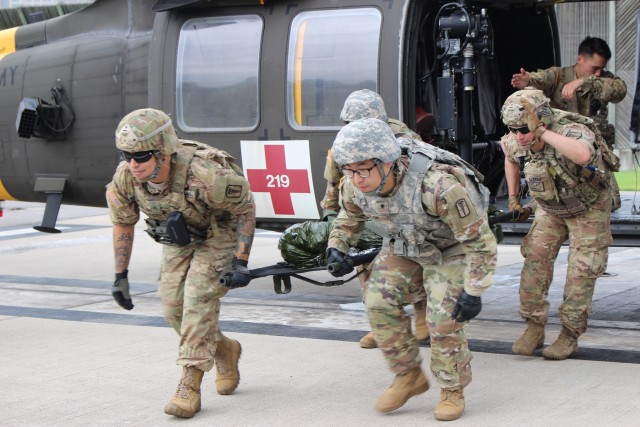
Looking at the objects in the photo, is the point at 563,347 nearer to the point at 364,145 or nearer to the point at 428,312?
the point at 428,312

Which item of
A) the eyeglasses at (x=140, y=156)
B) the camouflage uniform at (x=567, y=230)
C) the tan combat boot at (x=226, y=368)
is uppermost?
the eyeglasses at (x=140, y=156)

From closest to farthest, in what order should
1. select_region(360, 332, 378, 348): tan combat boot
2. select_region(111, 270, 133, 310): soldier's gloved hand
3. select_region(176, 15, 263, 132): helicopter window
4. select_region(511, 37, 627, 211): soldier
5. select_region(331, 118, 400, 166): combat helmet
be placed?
select_region(331, 118, 400, 166): combat helmet → select_region(111, 270, 133, 310): soldier's gloved hand → select_region(360, 332, 378, 348): tan combat boot → select_region(511, 37, 627, 211): soldier → select_region(176, 15, 263, 132): helicopter window

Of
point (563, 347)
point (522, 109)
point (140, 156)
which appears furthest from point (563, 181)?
point (140, 156)

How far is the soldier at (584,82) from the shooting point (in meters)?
7.57

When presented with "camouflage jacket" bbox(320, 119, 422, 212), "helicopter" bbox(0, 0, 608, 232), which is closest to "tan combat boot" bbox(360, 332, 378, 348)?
"camouflage jacket" bbox(320, 119, 422, 212)

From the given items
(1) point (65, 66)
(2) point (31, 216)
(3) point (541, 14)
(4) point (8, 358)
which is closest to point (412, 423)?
(4) point (8, 358)

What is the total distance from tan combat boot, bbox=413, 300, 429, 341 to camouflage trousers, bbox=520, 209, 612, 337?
0.65m

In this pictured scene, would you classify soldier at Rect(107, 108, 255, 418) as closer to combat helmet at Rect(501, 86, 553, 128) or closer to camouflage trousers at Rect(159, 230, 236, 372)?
camouflage trousers at Rect(159, 230, 236, 372)

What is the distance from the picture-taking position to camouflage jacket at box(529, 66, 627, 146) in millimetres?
7590

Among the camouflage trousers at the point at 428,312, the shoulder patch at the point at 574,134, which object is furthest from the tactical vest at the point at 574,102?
the camouflage trousers at the point at 428,312

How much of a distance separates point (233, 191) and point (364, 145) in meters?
1.03

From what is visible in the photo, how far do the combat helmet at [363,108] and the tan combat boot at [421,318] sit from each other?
4.13 feet

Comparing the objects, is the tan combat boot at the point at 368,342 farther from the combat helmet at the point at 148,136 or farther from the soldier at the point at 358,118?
the combat helmet at the point at 148,136

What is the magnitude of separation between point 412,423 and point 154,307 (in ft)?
13.6
